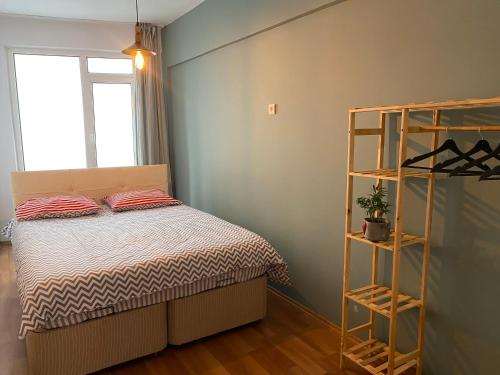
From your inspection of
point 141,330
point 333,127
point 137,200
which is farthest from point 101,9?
point 141,330

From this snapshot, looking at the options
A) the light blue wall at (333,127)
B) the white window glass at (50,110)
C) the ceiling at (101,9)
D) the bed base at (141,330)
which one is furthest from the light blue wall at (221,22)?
the bed base at (141,330)

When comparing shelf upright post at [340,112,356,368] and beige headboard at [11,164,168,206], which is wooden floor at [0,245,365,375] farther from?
beige headboard at [11,164,168,206]

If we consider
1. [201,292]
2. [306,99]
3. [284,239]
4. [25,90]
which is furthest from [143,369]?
[25,90]

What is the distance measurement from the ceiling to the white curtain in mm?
345

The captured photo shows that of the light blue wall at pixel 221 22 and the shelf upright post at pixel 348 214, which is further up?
the light blue wall at pixel 221 22

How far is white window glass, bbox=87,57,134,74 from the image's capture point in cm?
489

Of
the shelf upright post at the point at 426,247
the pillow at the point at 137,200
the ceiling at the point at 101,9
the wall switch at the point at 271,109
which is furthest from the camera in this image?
the ceiling at the point at 101,9

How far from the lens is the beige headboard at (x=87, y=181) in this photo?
3.71 meters

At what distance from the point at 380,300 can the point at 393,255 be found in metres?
0.37

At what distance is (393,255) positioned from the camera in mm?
2006

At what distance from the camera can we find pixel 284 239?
3.18m

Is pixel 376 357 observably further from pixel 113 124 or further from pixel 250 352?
pixel 113 124

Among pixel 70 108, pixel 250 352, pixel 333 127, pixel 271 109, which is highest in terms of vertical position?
pixel 70 108

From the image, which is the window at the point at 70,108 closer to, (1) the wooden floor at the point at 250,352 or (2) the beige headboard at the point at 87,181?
(2) the beige headboard at the point at 87,181
